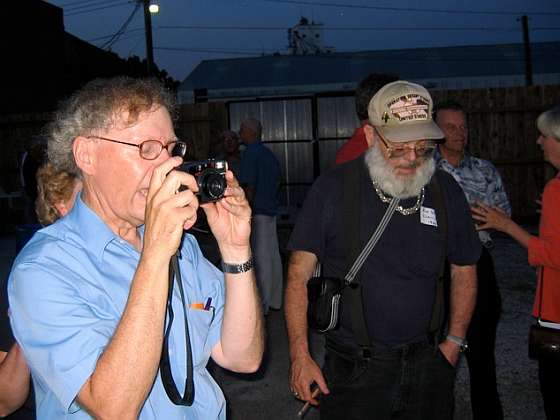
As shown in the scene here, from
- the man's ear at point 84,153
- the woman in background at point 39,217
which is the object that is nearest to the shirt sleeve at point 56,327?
the man's ear at point 84,153

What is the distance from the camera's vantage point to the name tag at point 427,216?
2654mm

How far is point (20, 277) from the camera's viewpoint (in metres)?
1.44

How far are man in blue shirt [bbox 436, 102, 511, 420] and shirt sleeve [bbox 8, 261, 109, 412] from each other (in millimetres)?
2577

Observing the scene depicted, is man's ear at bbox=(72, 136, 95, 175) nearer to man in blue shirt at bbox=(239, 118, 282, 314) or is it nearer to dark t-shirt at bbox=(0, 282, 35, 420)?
dark t-shirt at bbox=(0, 282, 35, 420)

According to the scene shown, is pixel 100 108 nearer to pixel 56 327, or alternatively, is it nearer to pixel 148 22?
pixel 56 327

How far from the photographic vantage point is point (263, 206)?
21.4 ft

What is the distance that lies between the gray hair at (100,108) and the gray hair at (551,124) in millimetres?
2171

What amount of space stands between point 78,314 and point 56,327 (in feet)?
0.19

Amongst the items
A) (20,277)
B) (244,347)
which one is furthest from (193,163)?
(244,347)

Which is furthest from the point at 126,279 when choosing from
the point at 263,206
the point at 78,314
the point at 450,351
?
the point at 263,206

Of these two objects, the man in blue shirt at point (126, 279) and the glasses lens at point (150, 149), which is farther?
the glasses lens at point (150, 149)

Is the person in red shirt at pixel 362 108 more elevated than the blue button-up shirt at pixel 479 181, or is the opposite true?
the person in red shirt at pixel 362 108

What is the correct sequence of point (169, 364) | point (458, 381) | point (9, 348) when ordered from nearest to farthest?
point (169, 364) < point (9, 348) < point (458, 381)

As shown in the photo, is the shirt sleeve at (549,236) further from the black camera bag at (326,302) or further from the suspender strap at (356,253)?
the black camera bag at (326,302)
